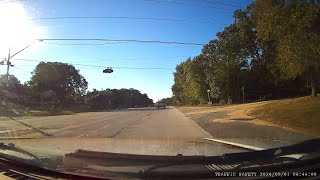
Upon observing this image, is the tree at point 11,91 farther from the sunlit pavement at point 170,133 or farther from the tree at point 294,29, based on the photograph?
the tree at point 294,29

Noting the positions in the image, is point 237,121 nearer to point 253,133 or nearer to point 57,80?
point 253,133

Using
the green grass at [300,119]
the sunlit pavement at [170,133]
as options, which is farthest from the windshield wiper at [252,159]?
the green grass at [300,119]

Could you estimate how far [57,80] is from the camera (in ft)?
383

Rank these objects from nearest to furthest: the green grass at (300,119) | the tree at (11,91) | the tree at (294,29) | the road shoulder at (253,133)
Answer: the road shoulder at (253,133) < the green grass at (300,119) < the tree at (294,29) < the tree at (11,91)

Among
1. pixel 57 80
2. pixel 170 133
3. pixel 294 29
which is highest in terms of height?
pixel 57 80

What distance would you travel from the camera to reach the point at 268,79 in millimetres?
72938

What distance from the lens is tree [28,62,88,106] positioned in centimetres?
11143

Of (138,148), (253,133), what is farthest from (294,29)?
(138,148)

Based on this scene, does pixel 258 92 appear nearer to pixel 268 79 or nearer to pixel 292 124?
pixel 268 79

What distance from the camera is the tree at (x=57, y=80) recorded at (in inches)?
4387

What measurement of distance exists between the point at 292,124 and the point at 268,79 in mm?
53848

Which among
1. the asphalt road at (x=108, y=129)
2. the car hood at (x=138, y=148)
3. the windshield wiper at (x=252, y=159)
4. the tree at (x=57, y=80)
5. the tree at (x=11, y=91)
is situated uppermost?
the tree at (x=57, y=80)

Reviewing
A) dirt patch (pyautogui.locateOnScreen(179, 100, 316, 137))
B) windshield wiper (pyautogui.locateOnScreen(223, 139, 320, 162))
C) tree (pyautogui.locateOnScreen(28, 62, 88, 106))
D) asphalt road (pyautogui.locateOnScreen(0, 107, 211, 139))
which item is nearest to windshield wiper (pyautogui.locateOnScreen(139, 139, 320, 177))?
windshield wiper (pyautogui.locateOnScreen(223, 139, 320, 162))

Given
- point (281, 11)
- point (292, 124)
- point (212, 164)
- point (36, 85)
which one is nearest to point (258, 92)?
point (281, 11)
